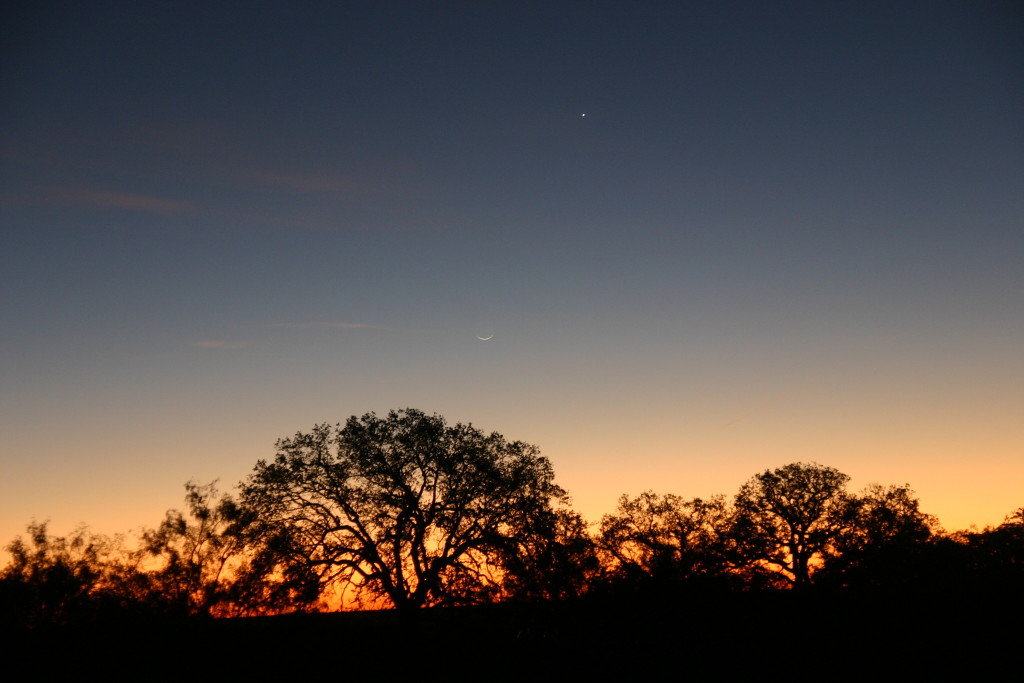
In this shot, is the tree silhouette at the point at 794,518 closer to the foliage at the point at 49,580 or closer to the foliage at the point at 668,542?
the foliage at the point at 668,542

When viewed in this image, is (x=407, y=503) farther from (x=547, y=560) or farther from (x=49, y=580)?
(x=49, y=580)

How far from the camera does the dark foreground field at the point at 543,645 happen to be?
124 feet

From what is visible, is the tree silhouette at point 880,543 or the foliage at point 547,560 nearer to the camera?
the foliage at point 547,560

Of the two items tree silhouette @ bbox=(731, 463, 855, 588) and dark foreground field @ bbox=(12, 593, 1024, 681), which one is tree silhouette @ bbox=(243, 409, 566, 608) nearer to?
dark foreground field @ bbox=(12, 593, 1024, 681)

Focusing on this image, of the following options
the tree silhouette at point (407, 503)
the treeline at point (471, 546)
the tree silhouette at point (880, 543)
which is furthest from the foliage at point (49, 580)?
the tree silhouette at point (880, 543)

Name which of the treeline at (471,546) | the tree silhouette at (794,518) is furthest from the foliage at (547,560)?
the tree silhouette at (794,518)

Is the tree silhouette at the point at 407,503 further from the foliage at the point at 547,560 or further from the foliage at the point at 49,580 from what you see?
the foliage at the point at 49,580

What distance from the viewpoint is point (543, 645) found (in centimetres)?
4128

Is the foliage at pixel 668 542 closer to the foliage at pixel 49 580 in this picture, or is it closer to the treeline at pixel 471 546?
the treeline at pixel 471 546

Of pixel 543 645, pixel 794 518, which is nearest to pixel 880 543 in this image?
pixel 794 518

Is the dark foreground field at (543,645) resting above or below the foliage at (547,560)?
below

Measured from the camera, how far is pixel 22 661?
4272 cm

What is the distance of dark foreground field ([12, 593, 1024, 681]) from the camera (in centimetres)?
3784

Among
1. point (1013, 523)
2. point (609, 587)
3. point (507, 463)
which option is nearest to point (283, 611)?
point (507, 463)
